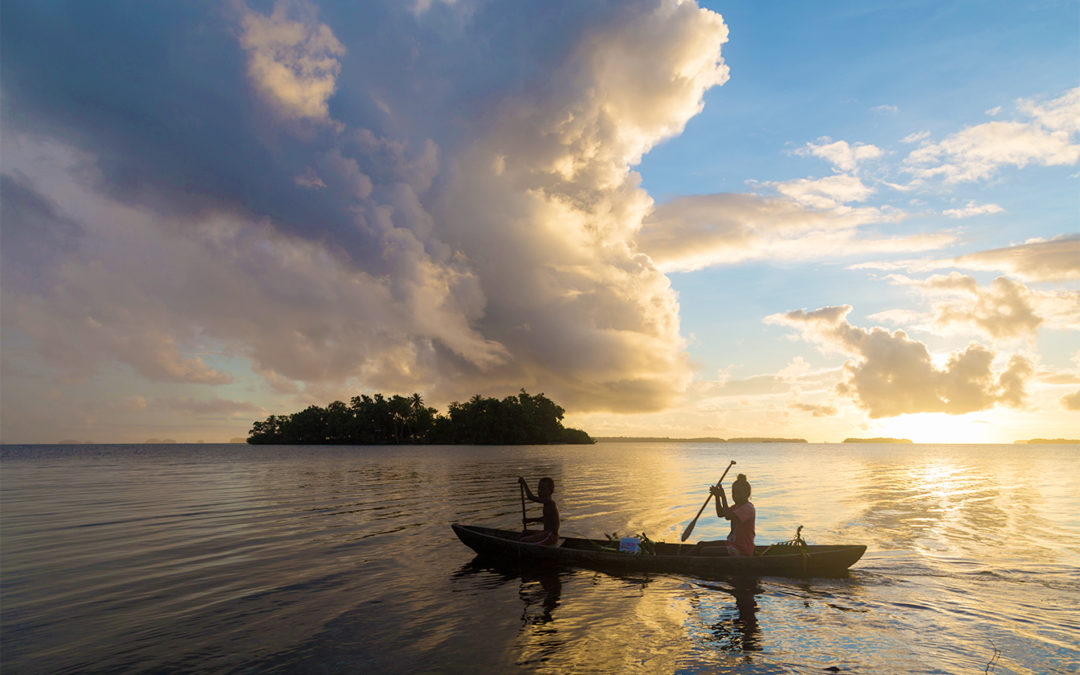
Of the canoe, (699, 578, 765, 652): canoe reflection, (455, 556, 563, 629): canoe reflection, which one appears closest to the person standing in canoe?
the canoe

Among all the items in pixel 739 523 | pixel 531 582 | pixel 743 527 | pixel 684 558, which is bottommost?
pixel 531 582

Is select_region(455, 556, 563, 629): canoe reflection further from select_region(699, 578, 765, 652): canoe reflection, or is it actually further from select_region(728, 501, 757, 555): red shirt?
select_region(728, 501, 757, 555): red shirt

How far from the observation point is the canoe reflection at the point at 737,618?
12.5 meters

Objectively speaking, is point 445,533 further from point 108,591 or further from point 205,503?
point 205,503

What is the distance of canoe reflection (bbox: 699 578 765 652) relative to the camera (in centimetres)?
1251

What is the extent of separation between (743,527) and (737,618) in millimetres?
4592

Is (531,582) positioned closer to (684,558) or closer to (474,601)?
(474,601)

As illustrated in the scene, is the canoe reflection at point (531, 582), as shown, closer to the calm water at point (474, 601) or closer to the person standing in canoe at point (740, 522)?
the calm water at point (474, 601)

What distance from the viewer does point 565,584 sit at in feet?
58.4

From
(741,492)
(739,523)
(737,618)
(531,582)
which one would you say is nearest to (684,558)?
(739,523)

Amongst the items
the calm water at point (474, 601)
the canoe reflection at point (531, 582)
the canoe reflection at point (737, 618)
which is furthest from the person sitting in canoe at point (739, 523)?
the canoe reflection at point (531, 582)

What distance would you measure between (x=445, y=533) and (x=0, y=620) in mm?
15139

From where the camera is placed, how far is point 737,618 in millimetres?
14320

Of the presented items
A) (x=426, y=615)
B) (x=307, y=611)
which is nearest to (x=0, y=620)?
(x=307, y=611)
